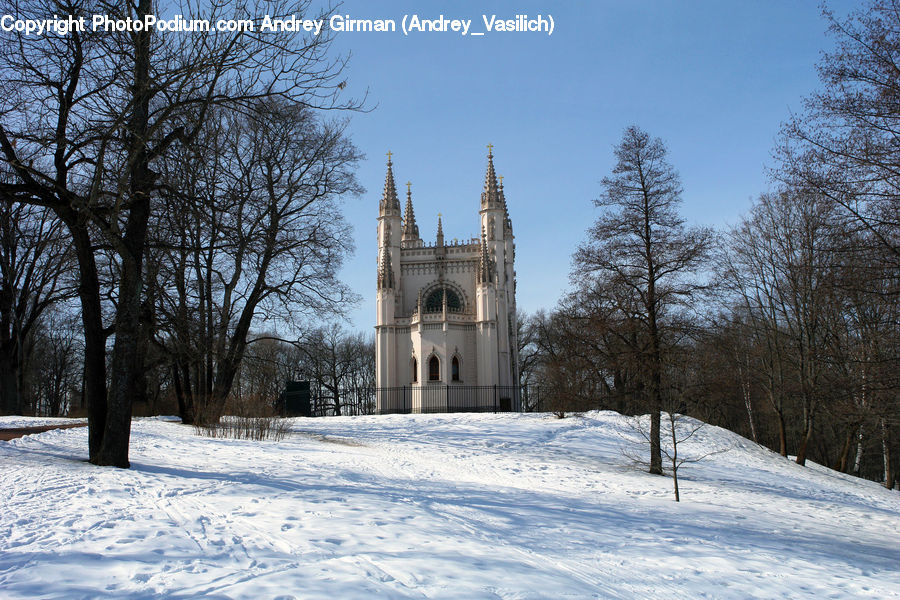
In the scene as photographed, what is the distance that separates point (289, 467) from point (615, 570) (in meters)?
7.02

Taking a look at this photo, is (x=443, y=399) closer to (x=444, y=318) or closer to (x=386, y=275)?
(x=444, y=318)

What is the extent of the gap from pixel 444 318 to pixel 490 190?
10.6 metres

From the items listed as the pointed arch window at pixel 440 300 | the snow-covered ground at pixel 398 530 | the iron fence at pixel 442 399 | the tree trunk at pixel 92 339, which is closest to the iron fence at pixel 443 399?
the iron fence at pixel 442 399

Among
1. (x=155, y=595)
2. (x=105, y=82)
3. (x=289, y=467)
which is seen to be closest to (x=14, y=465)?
(x=289, y=467)

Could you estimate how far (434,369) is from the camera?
40.0 metres

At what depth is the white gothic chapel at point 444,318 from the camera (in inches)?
1555

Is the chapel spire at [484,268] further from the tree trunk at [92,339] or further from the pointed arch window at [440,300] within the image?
the tree trunk at [92,339]

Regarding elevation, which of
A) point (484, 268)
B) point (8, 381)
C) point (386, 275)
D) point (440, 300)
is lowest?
point (8, 381)

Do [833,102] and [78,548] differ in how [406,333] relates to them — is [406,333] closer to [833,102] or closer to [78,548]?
[833,102]

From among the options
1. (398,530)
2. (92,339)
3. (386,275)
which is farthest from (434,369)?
(398,530)

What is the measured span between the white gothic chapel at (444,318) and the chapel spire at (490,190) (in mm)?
69

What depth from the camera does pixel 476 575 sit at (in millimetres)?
5574

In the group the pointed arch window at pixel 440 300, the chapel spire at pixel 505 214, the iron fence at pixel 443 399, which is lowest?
the iron fence at pixel 443 399

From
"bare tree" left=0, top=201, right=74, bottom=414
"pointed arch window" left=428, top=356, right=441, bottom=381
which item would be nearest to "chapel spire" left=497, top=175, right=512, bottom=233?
"pointed arch window" left=428, top=356, right=441, bottom=381
